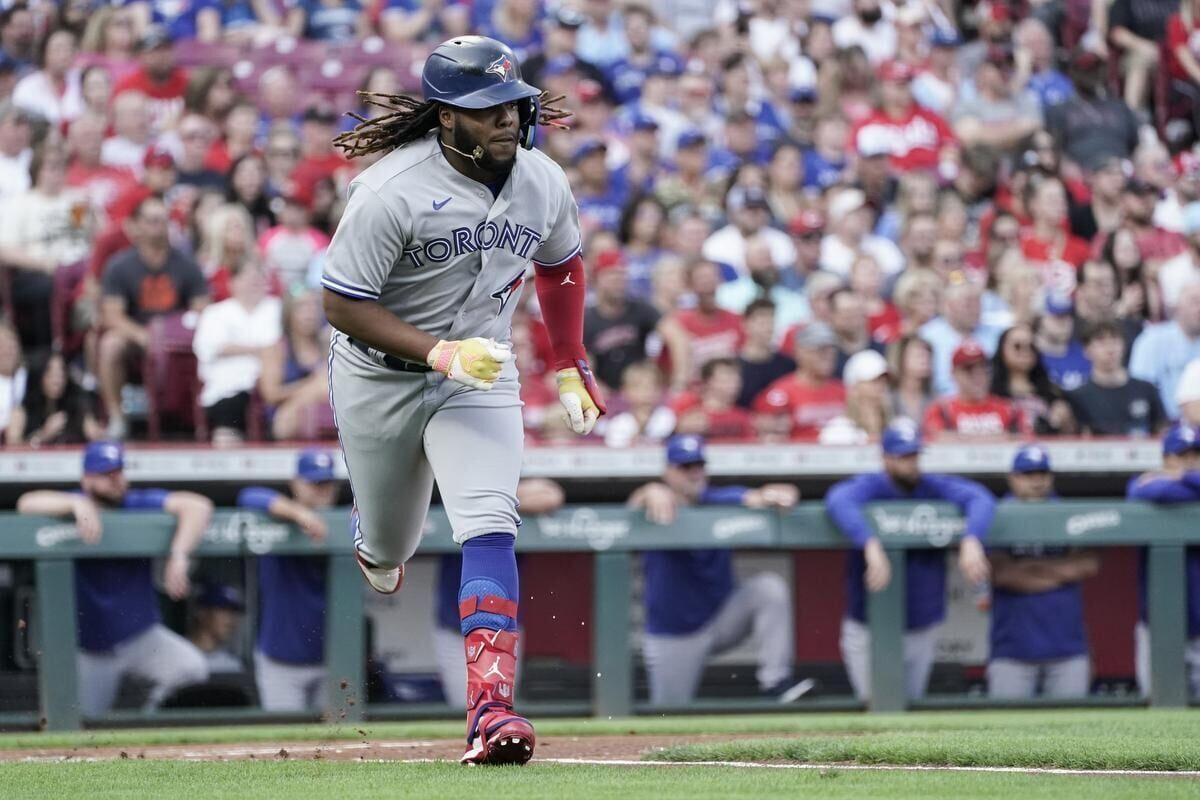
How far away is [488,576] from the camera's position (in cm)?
487

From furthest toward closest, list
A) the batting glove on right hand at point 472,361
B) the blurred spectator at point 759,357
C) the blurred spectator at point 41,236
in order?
the blurred spectator at point 41,236 < the blurred spectator at point 759,357 < the batting glove on right hand at point 472,361

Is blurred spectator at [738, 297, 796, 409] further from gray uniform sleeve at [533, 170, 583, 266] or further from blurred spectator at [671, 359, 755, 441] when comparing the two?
gray uniform sleeve at [533, 170, 583, 266]

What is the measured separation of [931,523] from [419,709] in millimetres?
2413

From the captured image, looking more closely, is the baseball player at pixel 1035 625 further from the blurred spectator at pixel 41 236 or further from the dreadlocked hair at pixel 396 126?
the blurred spectator at pixel 41 236

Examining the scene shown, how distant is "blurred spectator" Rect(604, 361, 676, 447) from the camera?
30.2 feet

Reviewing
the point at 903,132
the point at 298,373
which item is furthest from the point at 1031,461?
the point at 903,132

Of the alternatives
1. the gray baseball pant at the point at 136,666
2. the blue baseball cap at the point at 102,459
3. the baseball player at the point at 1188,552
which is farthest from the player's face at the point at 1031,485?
the blue baseball cap at the point at 102,459

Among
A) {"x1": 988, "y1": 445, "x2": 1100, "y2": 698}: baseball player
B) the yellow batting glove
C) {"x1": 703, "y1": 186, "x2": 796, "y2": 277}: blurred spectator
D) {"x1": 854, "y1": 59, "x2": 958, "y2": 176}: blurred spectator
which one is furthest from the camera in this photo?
{"x1": 854, "y1": 59, "x2": 958, "y2": 176}: blurred spectator

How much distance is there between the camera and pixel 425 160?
4.95 metres

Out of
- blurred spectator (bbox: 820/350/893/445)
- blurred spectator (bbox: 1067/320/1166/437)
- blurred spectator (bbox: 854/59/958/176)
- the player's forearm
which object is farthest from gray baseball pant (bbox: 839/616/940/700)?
blurred spectator (bbox: 854/59/958/176)

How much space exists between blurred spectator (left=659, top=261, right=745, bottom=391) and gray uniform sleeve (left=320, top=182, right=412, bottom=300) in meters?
5.05

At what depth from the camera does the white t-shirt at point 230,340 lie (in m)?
9.28

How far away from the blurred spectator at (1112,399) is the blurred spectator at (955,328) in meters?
0.54

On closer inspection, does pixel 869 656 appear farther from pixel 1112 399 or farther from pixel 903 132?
pixel 903 132
